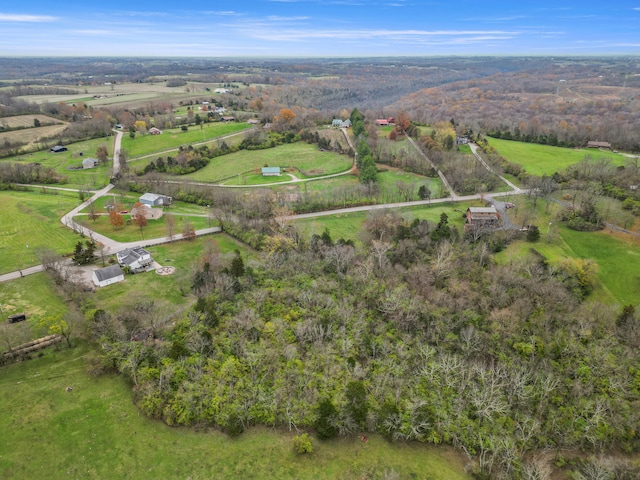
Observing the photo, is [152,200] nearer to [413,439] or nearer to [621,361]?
[413,439]

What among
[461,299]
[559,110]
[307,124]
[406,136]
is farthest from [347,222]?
[559,110]

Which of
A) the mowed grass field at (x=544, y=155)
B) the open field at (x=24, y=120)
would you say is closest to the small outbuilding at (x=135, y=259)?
the mowed grass field at (x=544, y=155)

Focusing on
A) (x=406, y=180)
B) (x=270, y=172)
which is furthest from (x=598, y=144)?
(x=270, y=172)

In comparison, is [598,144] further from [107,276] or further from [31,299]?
[31,299]

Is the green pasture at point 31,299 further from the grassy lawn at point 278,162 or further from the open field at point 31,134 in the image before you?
the open field at point 31,134

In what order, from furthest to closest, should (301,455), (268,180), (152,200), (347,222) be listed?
(268,180) → (152,200) → (347,222) → (301,455)
